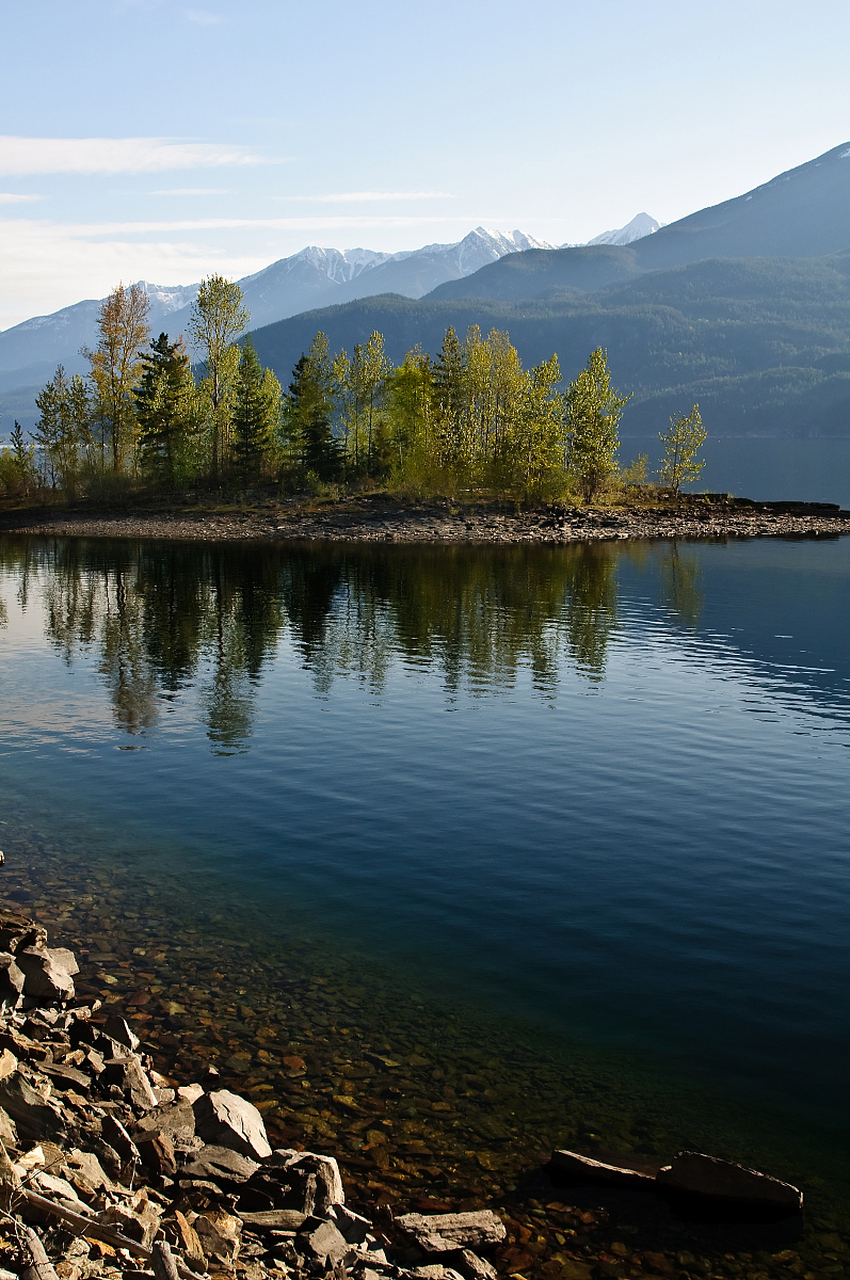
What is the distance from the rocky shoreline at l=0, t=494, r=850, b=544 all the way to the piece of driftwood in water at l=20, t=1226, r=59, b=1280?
96234 millimetres

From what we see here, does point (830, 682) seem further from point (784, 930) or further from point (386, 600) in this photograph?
point (386, 600)

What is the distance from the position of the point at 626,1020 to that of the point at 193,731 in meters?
20.3

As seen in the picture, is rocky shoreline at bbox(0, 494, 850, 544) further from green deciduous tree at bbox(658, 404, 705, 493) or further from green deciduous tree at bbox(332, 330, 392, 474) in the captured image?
green deciduous tree at bbox(332, 330, 392, 474)

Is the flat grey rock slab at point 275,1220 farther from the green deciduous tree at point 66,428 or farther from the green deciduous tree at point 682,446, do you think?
the green deciduous tree at point 682,446

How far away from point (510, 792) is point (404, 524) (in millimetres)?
87190

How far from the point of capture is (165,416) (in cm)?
11894

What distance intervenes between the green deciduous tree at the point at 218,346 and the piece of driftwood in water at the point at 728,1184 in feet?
380

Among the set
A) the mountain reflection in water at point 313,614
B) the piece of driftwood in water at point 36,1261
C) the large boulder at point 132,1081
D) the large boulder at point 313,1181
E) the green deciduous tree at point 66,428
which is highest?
the green deciduous tree at point 66,428

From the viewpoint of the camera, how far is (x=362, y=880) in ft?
64.7

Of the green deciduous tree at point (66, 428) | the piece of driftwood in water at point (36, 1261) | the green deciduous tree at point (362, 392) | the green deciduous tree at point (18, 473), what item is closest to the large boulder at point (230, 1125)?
the piece of driftwood in water at point (36, 1261)

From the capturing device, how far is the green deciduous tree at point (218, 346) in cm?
11694

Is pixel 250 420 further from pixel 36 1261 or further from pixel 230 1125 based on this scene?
pixel 36 1261

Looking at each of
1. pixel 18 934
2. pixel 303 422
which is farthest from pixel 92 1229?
pixel 303 422

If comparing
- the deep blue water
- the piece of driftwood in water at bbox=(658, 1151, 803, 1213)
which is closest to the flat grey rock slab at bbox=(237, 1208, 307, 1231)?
the piece of driftwood in water at bbox=(658, 1151, 803, 1213)
